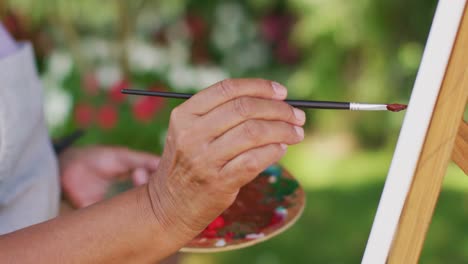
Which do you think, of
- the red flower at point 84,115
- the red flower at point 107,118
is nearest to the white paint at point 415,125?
the red flower at point 107,118

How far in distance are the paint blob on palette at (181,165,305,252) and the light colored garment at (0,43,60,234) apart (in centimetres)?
39

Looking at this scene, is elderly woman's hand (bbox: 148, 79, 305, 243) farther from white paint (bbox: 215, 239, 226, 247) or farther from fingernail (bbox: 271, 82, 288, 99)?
white paint (bbox: 215, 239, 226, 247)

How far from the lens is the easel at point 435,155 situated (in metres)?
0.72

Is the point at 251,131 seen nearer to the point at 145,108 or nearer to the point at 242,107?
the point at 242,107

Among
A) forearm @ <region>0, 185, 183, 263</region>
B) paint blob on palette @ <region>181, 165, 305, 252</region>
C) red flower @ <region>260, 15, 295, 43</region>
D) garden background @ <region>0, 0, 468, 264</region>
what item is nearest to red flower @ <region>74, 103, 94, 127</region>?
garden background @ <region>0, 0, 468, 264</region>

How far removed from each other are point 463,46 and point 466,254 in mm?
1862

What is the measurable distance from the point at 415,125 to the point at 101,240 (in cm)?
43

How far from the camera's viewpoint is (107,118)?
9.34ft

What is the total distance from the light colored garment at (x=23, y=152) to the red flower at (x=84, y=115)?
5.05 feet

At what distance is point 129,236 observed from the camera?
88cm

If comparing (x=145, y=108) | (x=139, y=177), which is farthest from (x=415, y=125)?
(x=145, y=108)

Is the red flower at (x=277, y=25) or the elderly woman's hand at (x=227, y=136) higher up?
the elderly woman's hand at (x=227, y=136)

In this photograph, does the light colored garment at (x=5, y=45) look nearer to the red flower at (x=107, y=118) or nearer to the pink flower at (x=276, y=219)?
the pink flower at (x=276, y=219)

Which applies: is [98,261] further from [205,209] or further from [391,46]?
[391,46]
